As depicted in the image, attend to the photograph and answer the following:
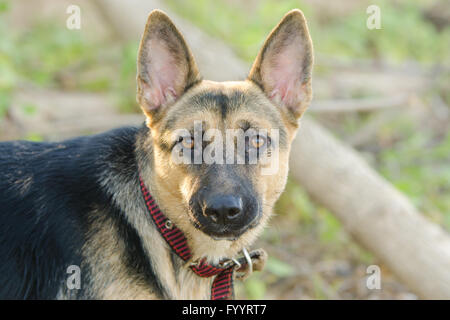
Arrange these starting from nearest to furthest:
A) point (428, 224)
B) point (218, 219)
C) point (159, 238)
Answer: point (218, 219) < point (159, 238) < point (428, 224)

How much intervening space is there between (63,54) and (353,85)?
5135mm

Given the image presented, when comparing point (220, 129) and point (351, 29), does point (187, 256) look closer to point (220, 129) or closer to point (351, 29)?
point (220, 129)

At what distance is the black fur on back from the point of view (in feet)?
9.42

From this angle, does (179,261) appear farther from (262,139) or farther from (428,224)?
(428,224)

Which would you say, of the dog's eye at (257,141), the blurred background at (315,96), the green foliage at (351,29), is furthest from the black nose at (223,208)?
the green foliage at (351,29)

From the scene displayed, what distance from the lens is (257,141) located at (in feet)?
10.3

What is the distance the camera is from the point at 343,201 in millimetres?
5270

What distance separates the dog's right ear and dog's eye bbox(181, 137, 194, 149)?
0.35m

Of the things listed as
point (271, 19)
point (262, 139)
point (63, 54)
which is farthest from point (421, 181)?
point (63, 54)

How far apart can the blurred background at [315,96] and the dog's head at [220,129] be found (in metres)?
2.03

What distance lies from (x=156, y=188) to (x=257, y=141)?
2.37ft

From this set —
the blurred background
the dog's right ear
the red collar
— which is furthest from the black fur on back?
the blurred background

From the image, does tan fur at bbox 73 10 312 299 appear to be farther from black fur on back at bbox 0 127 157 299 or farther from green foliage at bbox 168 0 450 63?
green foliage at bbox 168 0 450 63
